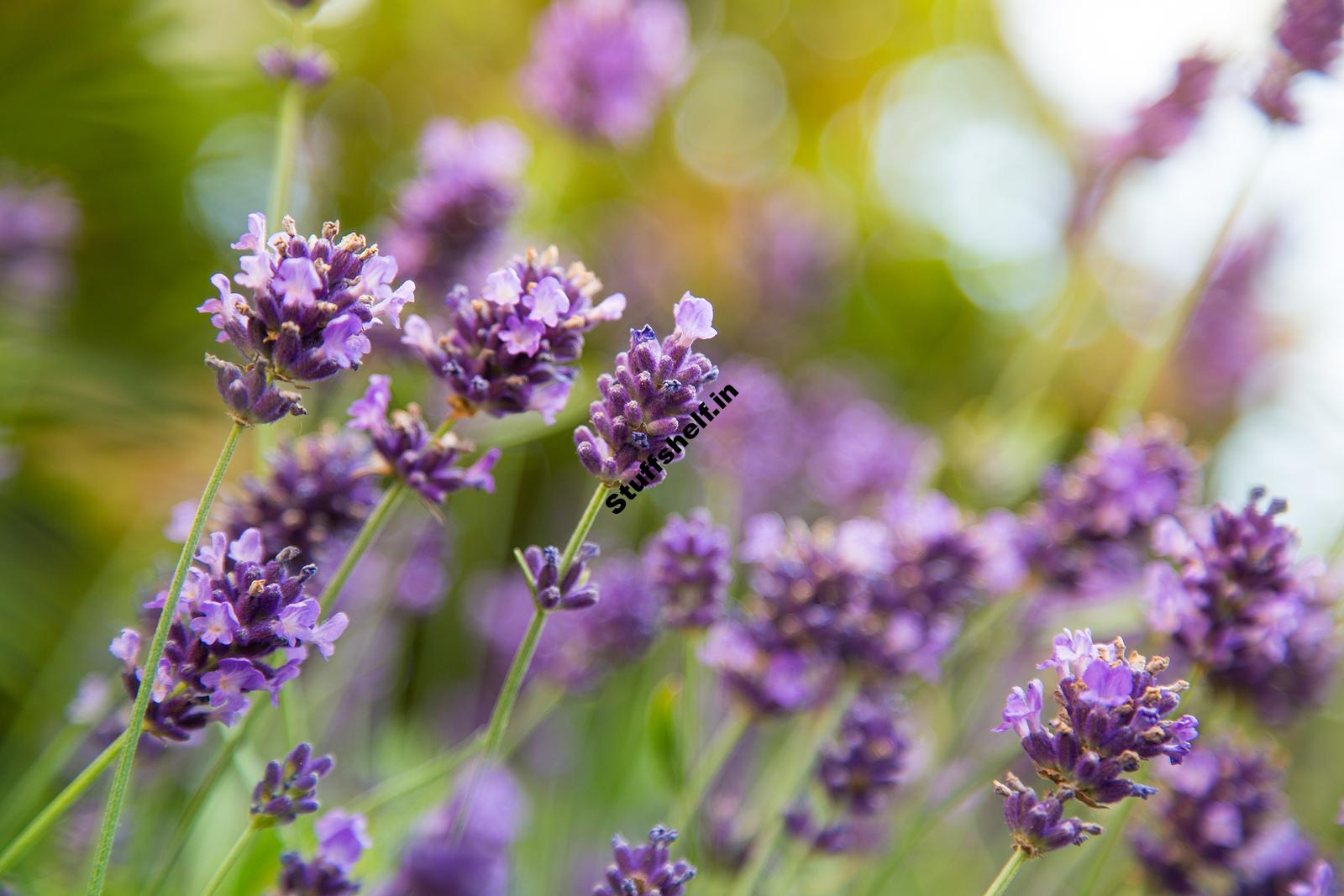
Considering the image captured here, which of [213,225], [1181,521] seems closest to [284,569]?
[1181,521]

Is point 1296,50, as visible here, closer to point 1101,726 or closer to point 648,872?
point 1101,726

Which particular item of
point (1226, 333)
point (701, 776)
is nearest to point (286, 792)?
point (701, 776)

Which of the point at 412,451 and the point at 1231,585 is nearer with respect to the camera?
the point at 412,451

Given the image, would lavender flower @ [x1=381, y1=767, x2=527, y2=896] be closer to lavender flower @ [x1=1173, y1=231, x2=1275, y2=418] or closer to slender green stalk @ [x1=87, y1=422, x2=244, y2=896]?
slender green stalk @ [x1=87, y1=422, x2=244, y2=896]

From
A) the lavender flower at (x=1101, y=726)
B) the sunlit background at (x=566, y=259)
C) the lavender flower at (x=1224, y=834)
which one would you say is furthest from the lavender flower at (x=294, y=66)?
the lavender flower at (x=1224, y=834)

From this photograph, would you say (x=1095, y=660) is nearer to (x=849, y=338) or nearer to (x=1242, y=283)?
(x=1242, y=283)
